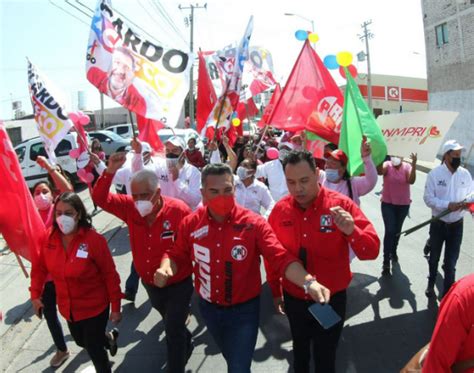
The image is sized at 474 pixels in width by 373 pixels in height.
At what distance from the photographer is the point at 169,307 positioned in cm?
337

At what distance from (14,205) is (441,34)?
24.3 m

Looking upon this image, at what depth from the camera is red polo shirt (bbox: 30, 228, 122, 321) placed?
10.3ft

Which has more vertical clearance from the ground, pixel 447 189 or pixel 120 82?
pixel 120 82

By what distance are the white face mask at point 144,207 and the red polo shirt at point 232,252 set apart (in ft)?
1.93

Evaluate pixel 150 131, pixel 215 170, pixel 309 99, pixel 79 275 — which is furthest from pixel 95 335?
pixel 309 99

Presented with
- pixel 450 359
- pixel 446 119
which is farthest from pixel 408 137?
pixel 450 359

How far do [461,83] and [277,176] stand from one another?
18628 millimetres

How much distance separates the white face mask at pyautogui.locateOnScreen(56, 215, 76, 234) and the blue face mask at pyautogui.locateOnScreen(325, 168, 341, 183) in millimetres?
2614

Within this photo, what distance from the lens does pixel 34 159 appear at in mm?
13289

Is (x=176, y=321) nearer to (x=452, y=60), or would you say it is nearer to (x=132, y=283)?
(x=132, y=283)

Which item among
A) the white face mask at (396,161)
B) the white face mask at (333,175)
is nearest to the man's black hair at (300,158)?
the white face mask at (333,175)

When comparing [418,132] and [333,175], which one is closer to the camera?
[333,175]

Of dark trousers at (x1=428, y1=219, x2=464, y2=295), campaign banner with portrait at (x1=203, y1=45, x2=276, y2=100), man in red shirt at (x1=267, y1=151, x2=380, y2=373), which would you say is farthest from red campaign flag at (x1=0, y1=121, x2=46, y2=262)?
campaign banner with portrait at (x1=203, y1=45, x2=276, y2=100)

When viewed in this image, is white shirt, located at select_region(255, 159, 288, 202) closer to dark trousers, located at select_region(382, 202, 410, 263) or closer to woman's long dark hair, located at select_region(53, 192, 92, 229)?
dark trousers, located at select_region(382, 202, 410, 263)
